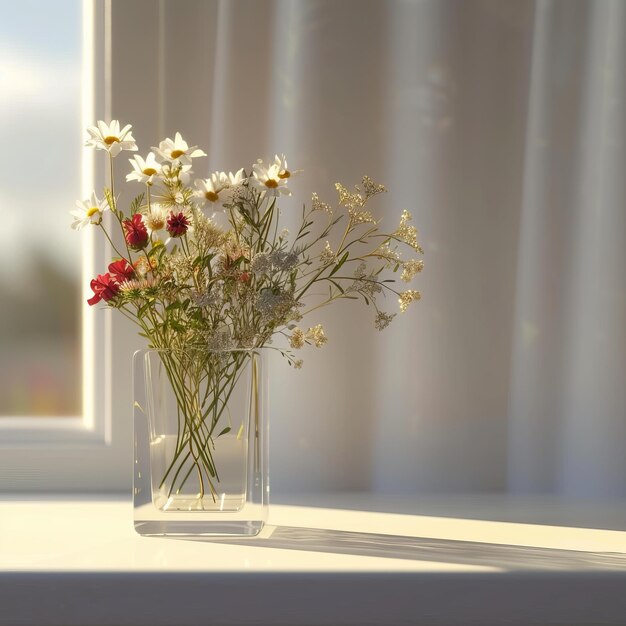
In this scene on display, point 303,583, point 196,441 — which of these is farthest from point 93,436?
point 303,583

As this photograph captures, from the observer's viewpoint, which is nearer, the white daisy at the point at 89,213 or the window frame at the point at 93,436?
the white daisy at the point at 89,213

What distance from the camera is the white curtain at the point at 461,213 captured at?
1.37 meters

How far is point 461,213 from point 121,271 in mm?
542

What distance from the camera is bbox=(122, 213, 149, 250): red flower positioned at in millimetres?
1072

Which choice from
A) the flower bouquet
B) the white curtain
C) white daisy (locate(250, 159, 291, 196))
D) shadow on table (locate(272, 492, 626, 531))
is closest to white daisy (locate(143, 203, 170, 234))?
the flower bouquet

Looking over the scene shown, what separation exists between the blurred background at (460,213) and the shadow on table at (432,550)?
0.81ft

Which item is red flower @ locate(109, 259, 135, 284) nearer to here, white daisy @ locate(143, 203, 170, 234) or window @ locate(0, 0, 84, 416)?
white daisy @ locate(143, 203, 170, 234)

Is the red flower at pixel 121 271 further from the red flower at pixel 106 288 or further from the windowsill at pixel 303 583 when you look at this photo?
the windowsill at pixel 303 583

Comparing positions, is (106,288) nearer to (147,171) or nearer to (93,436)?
(147,171)

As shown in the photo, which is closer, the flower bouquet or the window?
the flower bouquet

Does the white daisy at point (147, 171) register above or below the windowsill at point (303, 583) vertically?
above

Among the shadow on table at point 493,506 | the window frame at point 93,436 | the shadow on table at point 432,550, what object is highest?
the window frame at point 93,436

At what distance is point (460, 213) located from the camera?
1383 millimetres

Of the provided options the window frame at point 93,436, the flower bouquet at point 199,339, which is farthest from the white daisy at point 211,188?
the window frame at point 93,436
